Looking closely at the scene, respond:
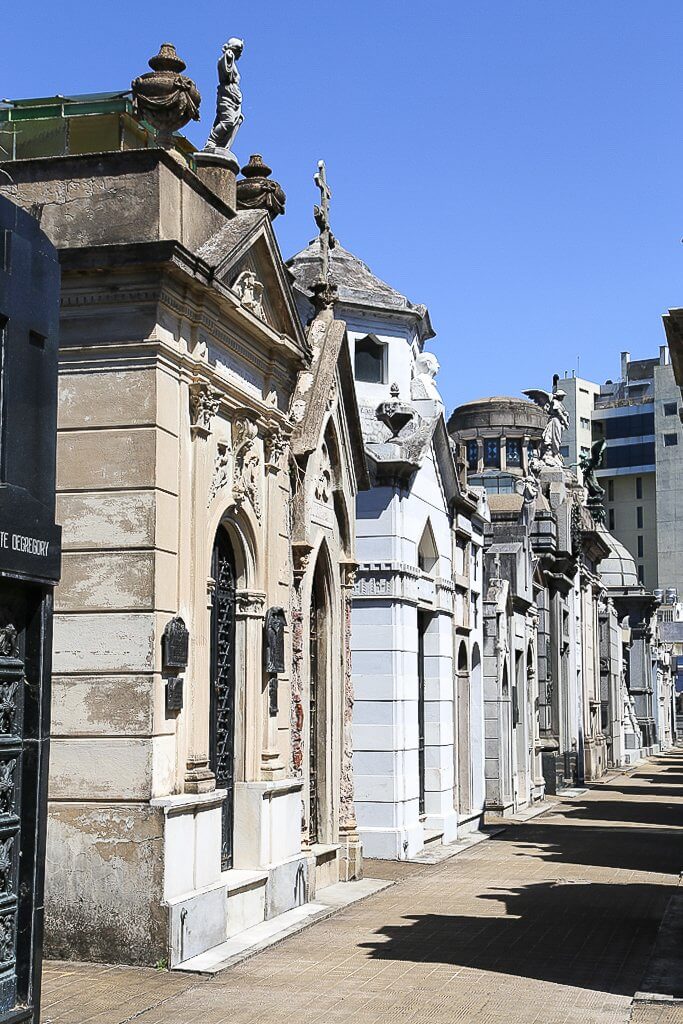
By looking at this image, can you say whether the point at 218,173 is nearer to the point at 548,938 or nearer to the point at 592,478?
the point at 548,938

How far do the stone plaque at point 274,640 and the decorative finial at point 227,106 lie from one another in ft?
15.0

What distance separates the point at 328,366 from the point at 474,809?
11.5m

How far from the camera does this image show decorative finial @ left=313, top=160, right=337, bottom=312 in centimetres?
1784

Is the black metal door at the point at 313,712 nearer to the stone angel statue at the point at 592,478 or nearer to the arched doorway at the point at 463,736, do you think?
the arched doorway at the point at 463,736

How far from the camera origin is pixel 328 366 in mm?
17062

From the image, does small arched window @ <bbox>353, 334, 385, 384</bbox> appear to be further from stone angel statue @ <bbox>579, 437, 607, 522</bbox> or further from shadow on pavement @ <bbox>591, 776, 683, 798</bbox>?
stone angel statue @ <bbox>579, 437, 607, 522</bbox>

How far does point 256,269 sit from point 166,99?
224cm

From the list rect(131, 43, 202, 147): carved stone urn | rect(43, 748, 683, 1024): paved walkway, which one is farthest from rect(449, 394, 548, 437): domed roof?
rect(131, 43, 202, 147): carved stone urn

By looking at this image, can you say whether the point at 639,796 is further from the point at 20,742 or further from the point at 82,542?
the point at 20,742

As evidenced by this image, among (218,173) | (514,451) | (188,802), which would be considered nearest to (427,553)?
(218,173)

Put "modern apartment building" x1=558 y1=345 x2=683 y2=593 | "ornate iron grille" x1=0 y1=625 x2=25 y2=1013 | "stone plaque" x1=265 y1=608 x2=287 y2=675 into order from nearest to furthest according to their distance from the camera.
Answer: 1. "ornate iron grille" x1=0 y1=625 x2=25 y2=1013
2. "stone plaque" x1=265 y1=608 x2=287 y2=675
3. "modern apartment building" x1=558 y1=345 x2=683 y2=593

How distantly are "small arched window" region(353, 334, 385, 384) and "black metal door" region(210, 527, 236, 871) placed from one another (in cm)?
1142

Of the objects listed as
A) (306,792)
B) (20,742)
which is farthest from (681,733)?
(20,742)

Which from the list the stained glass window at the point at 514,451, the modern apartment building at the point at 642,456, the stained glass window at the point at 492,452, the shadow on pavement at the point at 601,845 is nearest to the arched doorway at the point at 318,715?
the shadow on pavement at the point at 601,845
